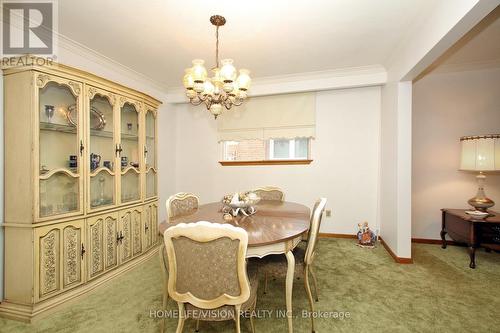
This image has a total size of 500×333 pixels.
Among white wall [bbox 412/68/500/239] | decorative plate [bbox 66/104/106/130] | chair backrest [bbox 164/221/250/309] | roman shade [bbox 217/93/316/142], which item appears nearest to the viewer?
chair backrest [bbox 164/221/250/309]

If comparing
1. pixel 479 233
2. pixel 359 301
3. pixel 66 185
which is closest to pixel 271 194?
pixel 359 301

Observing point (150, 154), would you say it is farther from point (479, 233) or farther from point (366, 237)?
point (479, 233)

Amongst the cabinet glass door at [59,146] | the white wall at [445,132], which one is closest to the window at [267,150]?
the white wall at [445,132]

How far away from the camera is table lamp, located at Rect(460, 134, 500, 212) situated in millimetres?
2678

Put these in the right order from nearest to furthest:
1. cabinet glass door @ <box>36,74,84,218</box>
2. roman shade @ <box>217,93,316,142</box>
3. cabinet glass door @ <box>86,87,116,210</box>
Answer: cabinet glass door @ <box>36,74,84,218</box> → cabinet glass door @ <box>86,87,116,210</box> → roman shade @ <box>217,93,316,142</box>

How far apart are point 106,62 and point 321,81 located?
2.88 meters

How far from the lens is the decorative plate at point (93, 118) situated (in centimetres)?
215

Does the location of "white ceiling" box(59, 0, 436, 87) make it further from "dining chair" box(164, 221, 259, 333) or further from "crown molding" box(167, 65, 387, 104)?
"dining chair" box(164, 221, 259, 333)

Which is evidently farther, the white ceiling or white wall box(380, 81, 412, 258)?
white wall box(380, 81, 412, 258)

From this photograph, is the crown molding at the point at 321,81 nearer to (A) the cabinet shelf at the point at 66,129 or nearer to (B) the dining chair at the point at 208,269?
(A) the cabinet shelf at the point at 66,129

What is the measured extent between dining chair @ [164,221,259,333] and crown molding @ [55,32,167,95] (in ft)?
8.09

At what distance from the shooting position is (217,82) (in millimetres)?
1973

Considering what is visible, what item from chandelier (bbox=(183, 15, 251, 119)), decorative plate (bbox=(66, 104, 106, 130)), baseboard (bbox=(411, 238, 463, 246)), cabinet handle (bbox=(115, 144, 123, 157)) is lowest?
baseboard (bbox=(411, 238, 463, 246))

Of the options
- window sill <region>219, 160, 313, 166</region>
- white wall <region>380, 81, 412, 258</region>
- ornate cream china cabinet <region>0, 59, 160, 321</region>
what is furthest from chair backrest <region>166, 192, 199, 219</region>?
white wall <region>380, 81, 412, 258</region>
